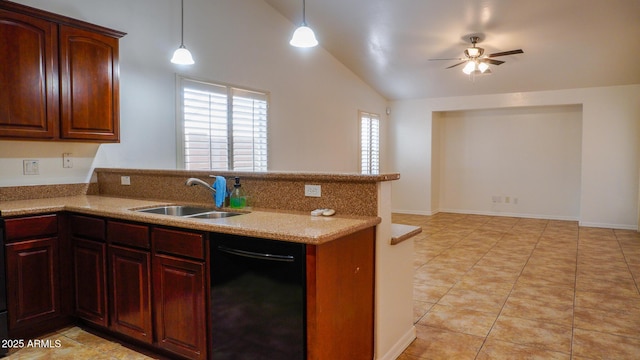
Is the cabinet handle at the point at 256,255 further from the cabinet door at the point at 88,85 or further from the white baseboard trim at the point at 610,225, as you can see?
the white baseboard trim at the point at 610,225

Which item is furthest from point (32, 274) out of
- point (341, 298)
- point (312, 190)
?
point (341, 298)

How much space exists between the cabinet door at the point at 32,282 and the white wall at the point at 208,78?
2.58 ft

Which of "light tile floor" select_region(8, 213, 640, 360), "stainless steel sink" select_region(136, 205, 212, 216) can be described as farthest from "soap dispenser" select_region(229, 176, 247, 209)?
"light tile floor" select_region(8, 213, 640, 360)

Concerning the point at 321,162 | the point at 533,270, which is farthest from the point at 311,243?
the point at 321,162

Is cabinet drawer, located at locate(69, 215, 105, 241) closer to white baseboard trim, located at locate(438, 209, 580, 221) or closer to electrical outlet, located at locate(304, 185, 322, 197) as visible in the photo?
electrical outlet, located at locate(304, 185, 322, 197)

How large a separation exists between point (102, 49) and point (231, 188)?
5.33ft

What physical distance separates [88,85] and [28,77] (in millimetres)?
406

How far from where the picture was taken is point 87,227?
281cm

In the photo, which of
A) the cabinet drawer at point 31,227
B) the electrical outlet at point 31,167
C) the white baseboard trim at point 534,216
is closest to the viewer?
the cabinet drawer at point 31,227

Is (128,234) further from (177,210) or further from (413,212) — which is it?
(413,212)

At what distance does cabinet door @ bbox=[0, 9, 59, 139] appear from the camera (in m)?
2.80

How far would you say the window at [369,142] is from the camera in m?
7.88

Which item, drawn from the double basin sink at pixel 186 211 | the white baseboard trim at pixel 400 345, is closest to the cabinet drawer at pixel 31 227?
the double basin sink at pixel 186 211

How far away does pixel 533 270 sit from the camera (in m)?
4.41
